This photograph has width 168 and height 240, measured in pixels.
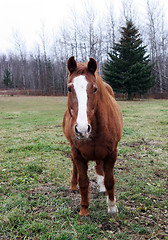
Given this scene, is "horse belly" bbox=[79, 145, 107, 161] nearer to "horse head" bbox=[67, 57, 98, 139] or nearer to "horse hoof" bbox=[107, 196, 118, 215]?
"horse head" bbox=[67, 57, 98, 139]

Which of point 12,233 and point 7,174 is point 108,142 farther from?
point 7,174

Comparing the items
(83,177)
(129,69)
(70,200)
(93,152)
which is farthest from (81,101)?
(129,69)

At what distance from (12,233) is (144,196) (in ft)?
6.78

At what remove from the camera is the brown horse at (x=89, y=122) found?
1984 millimetres

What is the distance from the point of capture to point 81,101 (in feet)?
6.55

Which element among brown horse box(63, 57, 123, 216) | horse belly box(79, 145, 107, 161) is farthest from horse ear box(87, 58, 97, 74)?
horse belly box(79, 145, 107, 161)

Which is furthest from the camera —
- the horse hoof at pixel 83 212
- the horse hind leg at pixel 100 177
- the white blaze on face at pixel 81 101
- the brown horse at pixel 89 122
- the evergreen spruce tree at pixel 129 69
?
the evergreen spruce tree at pixel 129 69

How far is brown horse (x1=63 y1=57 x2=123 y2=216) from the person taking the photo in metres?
1.98

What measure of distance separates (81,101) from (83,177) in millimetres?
1149

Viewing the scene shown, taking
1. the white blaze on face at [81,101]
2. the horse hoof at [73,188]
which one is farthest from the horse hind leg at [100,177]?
the white blaze on face at [81,101]

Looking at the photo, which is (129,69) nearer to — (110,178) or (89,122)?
(110,178)

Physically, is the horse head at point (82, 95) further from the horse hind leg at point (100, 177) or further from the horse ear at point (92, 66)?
the horse hind leg at point (100, 177)

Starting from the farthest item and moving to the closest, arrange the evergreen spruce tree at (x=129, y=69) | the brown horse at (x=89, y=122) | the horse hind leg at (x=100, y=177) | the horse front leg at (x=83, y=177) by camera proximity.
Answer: the evergreen spruce tree at (x=129, y=69) < the horse hind leg at (x=100, y=177) < the horse front leg at (x=83, y=177) < the brown horse at (x=89, y=122)

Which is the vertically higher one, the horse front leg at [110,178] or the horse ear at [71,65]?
the horse ear at [71,65]
